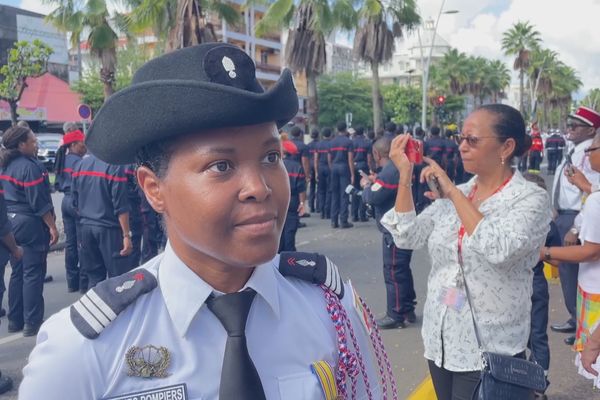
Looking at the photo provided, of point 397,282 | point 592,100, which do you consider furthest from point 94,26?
point 592,100

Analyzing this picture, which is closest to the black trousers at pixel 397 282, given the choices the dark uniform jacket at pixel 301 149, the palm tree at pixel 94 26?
the dark uniform jacket at pixel 301 149

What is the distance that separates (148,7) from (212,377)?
1362 cm

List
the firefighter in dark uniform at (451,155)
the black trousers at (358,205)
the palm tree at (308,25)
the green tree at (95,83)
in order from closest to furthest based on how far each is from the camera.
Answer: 1. the black trousers at (358,205)
2. the firefighter in dark uniform at (451,155)
3. the palm tree at (308,25)
4. the green tree at (95,83)

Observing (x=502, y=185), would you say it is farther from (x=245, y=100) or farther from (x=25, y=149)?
(x=25, y=149)

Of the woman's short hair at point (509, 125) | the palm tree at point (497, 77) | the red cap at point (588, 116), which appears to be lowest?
the woman's short hair at point (509, 125)

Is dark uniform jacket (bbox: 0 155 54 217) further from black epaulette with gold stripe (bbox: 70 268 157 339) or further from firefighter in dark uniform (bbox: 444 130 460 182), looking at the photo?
firefighter in dark uniform (bbox: 444 130 460 182)

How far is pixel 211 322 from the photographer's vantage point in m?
1.45

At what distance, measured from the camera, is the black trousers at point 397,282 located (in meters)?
5.82

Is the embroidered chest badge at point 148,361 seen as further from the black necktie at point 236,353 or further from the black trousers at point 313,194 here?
the black trousers at point 313,194

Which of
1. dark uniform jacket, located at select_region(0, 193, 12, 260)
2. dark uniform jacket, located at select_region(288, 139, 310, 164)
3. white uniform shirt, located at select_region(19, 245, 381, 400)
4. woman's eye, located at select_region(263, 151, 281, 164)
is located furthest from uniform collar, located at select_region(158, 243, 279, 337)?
dark uniform jacket, located at select_region(288, 139, 310, 164)

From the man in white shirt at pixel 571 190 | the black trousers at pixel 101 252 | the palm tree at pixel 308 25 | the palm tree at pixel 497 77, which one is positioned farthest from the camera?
A: the palm tree at pixel 497 77

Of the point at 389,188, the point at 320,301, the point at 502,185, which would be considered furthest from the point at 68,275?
the point at 320,301

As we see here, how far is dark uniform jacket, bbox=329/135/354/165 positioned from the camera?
12.4m

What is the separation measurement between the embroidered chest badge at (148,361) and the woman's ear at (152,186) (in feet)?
1.04
